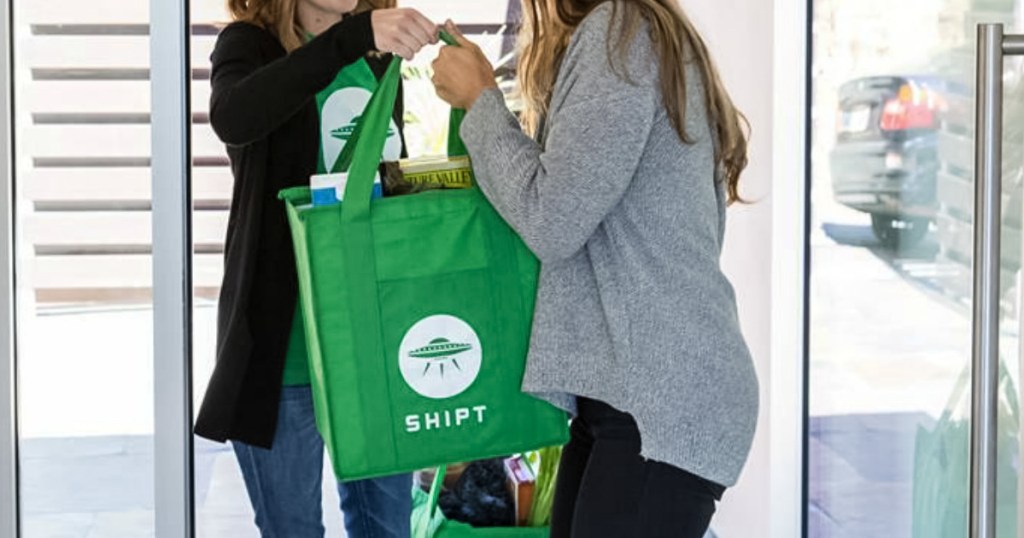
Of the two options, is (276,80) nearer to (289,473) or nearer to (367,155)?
(367,155)

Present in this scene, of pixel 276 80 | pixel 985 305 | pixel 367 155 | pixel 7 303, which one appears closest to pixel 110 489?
pixel 7 303

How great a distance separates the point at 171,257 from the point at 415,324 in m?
1.21

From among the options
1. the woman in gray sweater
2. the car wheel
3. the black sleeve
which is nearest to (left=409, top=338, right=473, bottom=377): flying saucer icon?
the woman in gray sweater

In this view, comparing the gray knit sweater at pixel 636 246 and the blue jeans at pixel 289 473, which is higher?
the gray knit sweater at pixel 636 246

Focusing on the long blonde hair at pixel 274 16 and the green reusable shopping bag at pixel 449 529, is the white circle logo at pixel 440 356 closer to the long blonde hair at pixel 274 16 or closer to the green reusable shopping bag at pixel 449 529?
the long blonde hair at pixel 274 16

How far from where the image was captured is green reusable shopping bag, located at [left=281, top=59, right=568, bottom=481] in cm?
175

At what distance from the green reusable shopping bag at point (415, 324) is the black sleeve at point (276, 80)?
3.2 inches

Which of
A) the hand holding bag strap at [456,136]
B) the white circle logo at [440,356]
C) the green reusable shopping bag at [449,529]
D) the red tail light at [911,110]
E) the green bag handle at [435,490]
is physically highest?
the red tail light at [911,110]

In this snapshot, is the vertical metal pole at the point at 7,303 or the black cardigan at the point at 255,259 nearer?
the black cardigan at the point at 255,259

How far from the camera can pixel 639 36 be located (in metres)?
1.64

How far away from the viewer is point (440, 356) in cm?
177

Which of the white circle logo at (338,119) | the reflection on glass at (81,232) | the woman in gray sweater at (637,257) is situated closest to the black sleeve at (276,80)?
the white circle logo at (338,119)

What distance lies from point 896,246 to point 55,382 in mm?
1606

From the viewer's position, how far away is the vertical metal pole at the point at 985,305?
118cm
